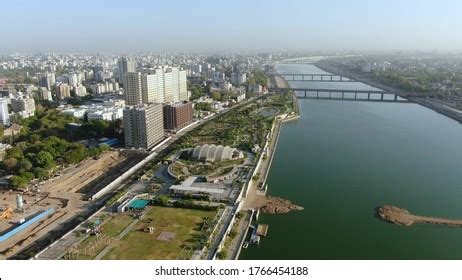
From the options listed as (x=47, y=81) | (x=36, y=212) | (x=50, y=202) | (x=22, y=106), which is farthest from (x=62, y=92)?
(x=36, y=212)

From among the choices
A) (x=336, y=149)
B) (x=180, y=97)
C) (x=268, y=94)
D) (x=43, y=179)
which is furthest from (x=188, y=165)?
(x=268, y=94)

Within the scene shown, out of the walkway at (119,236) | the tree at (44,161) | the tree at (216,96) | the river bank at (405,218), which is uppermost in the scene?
the tree at (216,96)

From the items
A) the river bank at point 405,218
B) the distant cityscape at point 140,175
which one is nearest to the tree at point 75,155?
the distant cityscape at point 140,175

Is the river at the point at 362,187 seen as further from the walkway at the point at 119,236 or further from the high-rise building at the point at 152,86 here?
the high-rise building at the point at 152,86

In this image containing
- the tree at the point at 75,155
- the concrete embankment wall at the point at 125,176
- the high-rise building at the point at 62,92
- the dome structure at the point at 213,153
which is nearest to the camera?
the concrete embankment wall at the point at 125,176

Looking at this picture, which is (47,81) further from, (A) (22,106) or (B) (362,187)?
(B) (362,187)

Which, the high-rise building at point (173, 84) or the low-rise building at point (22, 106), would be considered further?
the high-rise building at point (173, 84)
